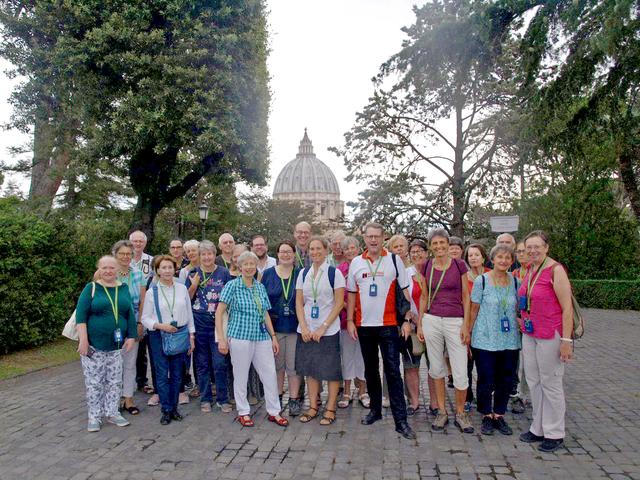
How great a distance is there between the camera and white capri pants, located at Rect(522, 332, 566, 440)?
474cm

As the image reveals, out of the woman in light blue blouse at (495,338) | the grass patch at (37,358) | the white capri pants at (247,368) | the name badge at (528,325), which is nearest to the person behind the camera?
the name badge at (528,325)

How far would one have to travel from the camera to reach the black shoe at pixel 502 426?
514cm

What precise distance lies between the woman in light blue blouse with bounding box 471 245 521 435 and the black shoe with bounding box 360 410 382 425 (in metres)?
1.06

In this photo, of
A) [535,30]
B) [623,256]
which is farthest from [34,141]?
[623,256]

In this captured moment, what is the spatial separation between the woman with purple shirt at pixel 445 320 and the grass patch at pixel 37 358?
20.8 feet

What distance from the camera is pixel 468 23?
35.0 ft

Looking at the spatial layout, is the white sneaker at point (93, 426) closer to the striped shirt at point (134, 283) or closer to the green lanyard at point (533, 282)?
the striped shirt at point (134, 283)

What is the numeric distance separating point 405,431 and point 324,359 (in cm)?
109

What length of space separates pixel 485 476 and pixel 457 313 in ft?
5.35

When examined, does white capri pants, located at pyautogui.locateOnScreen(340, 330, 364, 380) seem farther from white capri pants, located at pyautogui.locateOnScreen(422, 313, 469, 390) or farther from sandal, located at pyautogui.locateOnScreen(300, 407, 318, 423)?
white capri pants, located at pyautogui.locateOnScreen(422, 313, 469, 390)

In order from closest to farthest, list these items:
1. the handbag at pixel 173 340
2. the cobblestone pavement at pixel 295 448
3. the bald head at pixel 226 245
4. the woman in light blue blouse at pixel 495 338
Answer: the cobblestone pavement at pixel 295 448 < the woman in light blue blouse at pixel 495 338 < the handbag at pixel 173 340 < the bald head at pixel 226 245

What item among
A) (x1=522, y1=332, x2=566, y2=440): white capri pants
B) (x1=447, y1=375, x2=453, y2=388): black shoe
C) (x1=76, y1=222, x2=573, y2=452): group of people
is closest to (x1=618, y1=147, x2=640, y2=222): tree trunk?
(x1=447, y1=375, x2=453, y2=388): black shoe

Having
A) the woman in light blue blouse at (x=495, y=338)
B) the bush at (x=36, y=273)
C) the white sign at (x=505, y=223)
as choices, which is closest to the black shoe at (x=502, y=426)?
the woman in light blue blouse at (x=495, y=338)

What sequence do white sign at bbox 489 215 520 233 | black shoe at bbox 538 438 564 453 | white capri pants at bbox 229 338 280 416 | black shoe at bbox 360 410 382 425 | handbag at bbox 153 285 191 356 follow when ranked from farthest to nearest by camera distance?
white sign at bbox 489 215 520 233, handbag at bbox 153 285 191 356, white capri pants at bbox 229 338 280 416, black shoe at bbox 360 410 382 425, black shoe at bbox 538 438 564 453
